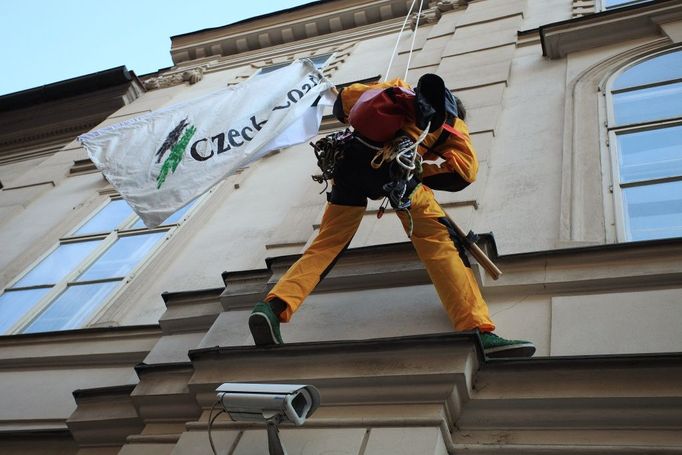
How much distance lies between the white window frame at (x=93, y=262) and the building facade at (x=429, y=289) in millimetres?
26

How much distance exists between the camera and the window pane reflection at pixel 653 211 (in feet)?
13.1

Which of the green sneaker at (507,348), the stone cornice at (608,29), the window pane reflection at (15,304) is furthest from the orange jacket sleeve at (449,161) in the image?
the window pane reflection at (15,304)

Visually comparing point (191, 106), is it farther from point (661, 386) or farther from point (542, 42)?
point (661, 386)

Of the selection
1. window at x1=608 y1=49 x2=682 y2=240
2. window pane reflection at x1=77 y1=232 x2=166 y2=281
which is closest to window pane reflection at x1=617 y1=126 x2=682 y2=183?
window at x1=608 y1=49 x2=682 y2=240

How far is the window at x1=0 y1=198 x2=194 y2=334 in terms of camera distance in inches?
232

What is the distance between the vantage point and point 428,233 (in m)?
3.41

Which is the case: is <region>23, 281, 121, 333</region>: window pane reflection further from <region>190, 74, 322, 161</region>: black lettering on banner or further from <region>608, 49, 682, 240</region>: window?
<region>608, 49, 682, 240</region>: window

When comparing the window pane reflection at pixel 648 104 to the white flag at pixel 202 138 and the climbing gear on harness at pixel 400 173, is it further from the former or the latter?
the climbing gear on harness at pixel 400 173

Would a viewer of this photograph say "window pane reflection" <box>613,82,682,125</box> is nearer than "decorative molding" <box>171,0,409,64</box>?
Yes

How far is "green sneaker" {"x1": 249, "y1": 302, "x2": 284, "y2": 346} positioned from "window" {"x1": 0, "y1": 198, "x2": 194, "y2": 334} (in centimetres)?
282

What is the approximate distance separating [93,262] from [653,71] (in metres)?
5.65

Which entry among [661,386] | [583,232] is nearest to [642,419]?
[661,386]

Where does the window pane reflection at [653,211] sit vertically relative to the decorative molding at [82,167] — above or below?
below

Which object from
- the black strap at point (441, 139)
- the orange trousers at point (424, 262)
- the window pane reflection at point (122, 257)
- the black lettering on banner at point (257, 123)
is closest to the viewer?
the orange trousers at point (424, 262)
